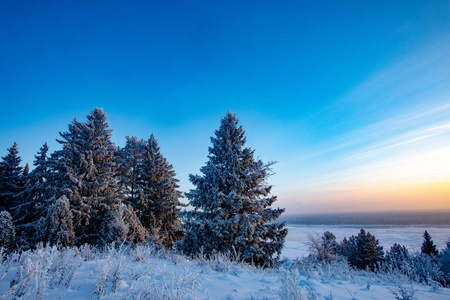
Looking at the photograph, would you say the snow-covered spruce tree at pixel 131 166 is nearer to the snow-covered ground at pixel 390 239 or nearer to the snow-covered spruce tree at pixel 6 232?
the snow-covered spruce tree at pixel 6 232

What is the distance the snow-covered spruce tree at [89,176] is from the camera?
14.5 metres

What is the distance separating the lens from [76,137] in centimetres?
1730

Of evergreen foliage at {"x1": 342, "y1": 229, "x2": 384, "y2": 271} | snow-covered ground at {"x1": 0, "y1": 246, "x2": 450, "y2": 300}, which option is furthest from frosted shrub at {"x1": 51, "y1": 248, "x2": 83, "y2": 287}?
evergreen foliage at {"x1": 342, "y1": 229, "x2": 384, "y2": 271}

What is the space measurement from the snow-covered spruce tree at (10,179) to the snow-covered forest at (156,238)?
106 millimetres

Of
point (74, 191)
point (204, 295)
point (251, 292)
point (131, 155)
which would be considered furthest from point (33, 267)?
point (131, 155)

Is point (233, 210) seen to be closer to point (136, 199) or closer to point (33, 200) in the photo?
point (136, 199)

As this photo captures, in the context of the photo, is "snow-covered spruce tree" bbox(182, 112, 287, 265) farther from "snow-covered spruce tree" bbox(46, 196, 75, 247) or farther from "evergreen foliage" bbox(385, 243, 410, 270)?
"snow-covered spruce tree" bbox(46, 196, 75, 247)

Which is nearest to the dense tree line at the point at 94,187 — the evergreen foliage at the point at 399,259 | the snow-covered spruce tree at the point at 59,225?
the snow-covered spruce tree at the point at 59,225

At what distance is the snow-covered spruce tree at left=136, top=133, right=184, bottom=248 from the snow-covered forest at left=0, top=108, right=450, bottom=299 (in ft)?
0.34

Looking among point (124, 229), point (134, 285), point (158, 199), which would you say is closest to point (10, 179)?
point (158, 199)

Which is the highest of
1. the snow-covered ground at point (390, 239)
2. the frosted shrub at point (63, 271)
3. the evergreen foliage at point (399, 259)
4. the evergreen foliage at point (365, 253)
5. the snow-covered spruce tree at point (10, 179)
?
the snow-covered spruce tree at point (10, 179)

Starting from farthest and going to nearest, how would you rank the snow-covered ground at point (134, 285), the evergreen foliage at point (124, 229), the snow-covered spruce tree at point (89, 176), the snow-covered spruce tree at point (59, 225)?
the snow-covered spruce tree at point (89, 176) < the snow-covered spruce tree at point (59, 225) < the evergreen foliage at point (124, 229) < the snow-covered ground at point (134, 285)

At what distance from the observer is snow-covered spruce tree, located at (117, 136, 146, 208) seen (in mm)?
18969

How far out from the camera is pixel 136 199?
18391 mm
